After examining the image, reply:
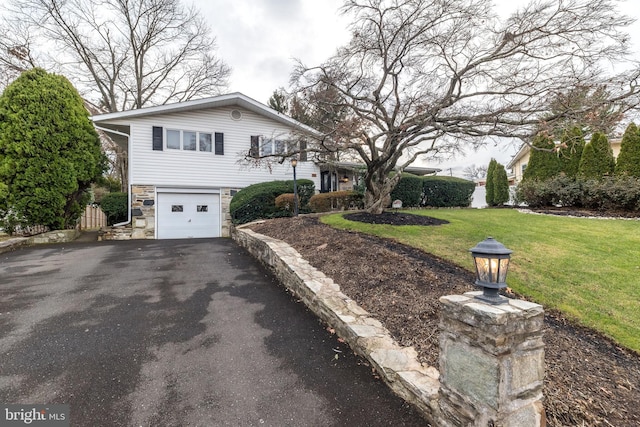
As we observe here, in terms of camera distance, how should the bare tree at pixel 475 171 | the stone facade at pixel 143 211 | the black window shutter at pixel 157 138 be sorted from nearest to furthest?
the stone facade at pixel 143 211, the black window shutter at pixel 157 138, the bare tree at pixel 475 171

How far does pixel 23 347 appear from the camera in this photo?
292 cm

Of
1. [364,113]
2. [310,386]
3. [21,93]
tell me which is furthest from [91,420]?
[21,93]

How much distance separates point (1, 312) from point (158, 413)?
130 inches

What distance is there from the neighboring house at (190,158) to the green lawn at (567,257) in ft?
18.1

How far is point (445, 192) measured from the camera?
12609 millimetres


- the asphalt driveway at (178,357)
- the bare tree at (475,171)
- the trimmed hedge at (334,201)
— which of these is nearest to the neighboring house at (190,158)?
the trimmed hedge at (334,201)

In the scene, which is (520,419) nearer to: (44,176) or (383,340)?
(383,340)

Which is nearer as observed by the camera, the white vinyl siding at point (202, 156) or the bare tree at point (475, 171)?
the white vinyl siding at point (202, 156)

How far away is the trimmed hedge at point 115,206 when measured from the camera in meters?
10.9

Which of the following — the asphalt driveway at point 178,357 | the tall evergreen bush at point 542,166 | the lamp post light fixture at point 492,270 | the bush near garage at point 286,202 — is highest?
the tall evergreen bush at point 542,166

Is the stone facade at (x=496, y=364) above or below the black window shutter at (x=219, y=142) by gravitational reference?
below

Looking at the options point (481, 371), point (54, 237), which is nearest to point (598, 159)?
point (481, 371)

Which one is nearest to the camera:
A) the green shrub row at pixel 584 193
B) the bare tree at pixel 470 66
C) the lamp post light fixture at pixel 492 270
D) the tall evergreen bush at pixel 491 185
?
the lamp post light fixture at pixel 492 270

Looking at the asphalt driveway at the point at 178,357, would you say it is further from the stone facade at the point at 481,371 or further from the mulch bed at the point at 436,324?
the mulch bed at the point at 436,324
